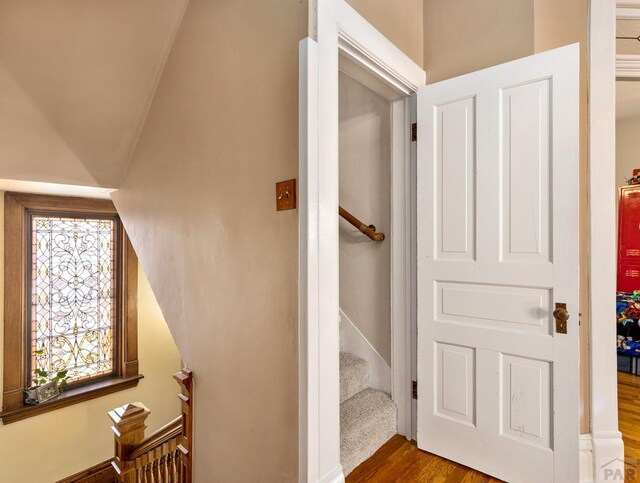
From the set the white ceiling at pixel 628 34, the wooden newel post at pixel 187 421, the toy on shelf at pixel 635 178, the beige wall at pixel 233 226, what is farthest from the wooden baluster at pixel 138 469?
the toy on shelf at pixel 635 178

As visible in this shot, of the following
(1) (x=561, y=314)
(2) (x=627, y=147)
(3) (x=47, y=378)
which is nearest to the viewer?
(1) (x=561, y=314)

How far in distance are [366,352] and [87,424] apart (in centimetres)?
304

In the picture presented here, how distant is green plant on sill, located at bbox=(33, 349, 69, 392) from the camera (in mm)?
3246

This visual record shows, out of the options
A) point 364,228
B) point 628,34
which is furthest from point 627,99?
point 364,228

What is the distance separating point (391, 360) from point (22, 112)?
242cm

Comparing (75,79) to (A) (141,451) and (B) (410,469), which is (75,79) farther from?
(B) (410,469)

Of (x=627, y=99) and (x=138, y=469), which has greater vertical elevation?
(x=627, y=99)

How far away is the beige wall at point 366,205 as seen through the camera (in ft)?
7.06

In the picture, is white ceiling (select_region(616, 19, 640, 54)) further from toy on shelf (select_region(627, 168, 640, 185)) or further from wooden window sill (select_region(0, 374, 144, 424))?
wooden window sill (select_region(0, 374, 144, 424))

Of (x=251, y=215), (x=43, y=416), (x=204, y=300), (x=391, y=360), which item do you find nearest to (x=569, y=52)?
(x=251, y=215)

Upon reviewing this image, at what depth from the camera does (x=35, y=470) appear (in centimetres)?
313

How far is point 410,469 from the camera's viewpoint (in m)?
1.74

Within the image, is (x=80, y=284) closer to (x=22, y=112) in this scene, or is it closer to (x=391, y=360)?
(x=22, y=112)

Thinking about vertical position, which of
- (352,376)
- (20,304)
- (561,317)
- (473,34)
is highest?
(473,34)
